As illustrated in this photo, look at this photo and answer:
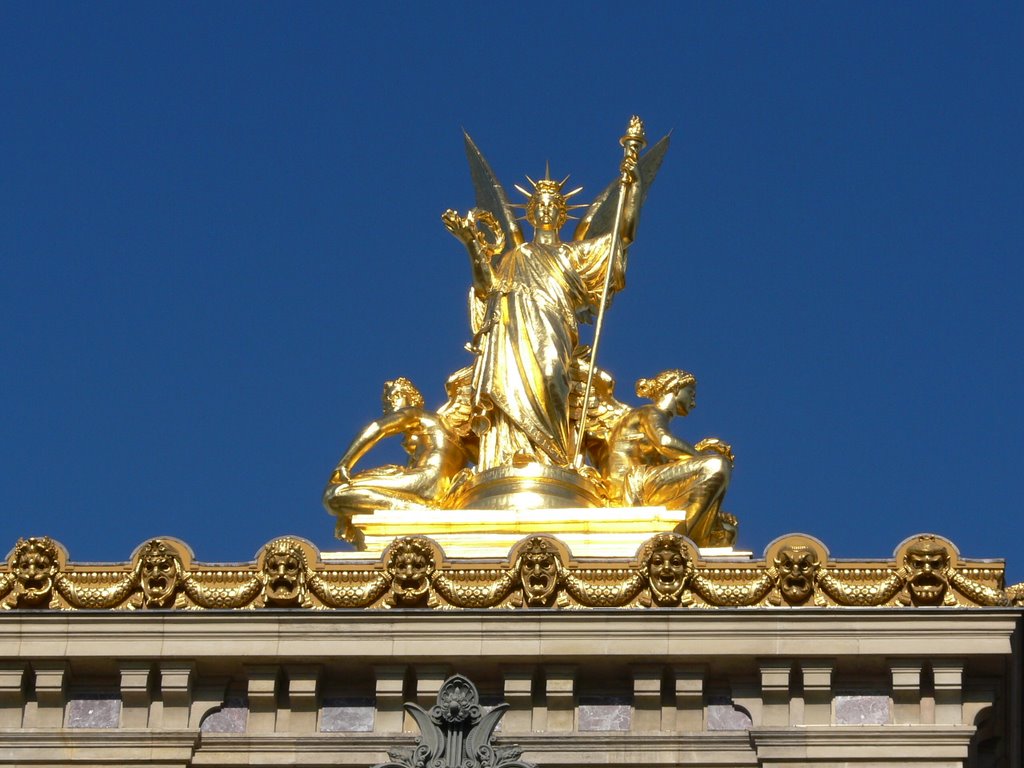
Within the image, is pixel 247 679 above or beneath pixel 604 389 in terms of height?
beneath

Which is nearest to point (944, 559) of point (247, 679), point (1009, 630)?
point (1009, 630)

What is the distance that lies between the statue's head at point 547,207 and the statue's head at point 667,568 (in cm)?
863

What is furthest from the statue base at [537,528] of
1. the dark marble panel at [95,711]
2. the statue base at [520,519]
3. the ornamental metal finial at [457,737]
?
the ornamental metal finial at [457,737]

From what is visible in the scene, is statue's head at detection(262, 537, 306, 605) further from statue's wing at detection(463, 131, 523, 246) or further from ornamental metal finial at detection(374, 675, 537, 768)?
statue's wing at detection(463, 131, 523, 246)

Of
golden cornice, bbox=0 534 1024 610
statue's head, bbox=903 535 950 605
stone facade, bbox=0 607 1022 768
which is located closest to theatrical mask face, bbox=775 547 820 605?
golden cornice, bbox=0 534 1024 610

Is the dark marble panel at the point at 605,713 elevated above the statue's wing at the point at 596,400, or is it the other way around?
the statue's wing at the point at 596,400

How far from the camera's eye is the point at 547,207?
4512 cm

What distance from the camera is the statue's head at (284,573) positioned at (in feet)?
121

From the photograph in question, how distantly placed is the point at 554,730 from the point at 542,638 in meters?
0.90

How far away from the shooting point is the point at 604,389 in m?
43.3

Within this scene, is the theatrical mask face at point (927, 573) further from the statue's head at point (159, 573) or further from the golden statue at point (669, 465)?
the statue's head at point (159, 573)

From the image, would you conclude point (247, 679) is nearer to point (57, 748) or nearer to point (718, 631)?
point (57, 748)

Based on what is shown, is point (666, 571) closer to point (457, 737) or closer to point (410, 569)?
point (410, 569)

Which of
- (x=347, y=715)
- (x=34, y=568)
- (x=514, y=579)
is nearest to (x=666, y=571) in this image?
(x=514, y=579)
